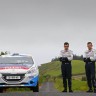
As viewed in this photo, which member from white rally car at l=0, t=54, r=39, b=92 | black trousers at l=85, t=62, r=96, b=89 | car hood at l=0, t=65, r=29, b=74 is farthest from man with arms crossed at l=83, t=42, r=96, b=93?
car hood at l=0, t=65, r=29, b=74

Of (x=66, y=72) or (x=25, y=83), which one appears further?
(x=66, y=72)

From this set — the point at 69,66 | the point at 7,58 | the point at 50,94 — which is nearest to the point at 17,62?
the point at 7,58

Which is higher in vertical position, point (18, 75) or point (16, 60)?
point (16, 60)

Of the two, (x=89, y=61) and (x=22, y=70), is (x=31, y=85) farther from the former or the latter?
(x=89, y=61)

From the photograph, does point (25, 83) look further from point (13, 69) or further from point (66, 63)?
point (66, 63)

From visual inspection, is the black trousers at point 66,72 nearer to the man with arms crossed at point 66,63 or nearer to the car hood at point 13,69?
the man with arms crossed at point 66,63

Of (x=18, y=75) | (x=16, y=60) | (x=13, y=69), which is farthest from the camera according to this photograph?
(x=16, y=60)

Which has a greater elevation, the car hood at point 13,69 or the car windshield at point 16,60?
the car windshield at point 16,60

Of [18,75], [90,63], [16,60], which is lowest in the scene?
[18,75]

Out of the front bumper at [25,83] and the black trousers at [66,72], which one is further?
the black trousers at [66,72]

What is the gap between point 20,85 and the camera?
1683cm

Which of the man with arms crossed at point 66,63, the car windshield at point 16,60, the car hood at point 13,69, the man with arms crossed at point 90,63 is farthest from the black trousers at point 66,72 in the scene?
the car windshield at point 16,60

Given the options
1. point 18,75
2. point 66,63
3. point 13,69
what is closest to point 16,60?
point 13,69

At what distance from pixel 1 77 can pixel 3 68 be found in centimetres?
43
